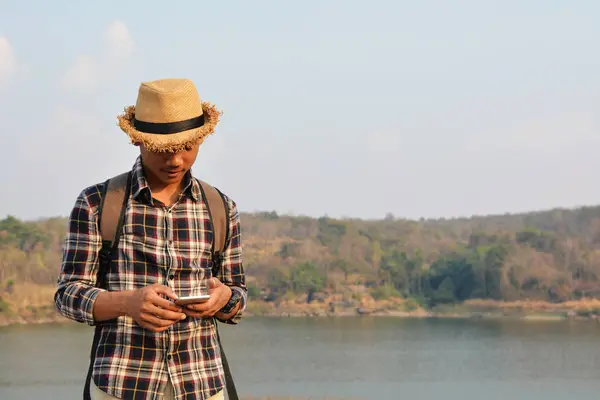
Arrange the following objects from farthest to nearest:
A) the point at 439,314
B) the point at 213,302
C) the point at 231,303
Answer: the point at 439,314 → the point at 231,303 → the point at 213,302

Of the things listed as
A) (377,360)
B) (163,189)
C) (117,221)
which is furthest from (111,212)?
(377,360)

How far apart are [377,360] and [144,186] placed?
1314 inches

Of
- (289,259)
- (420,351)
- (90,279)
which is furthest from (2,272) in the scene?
(90,279)

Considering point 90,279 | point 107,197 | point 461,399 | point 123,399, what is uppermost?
point 107,197

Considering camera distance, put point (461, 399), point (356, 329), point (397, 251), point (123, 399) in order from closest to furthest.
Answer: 1. point (123, 399)
2. point (461, 399)
3. point (356, 329)
4. point (397, 251)

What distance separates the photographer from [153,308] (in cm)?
218

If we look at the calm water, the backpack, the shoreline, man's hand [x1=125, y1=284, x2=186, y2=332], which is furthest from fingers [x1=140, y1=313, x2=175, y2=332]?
the shoreline

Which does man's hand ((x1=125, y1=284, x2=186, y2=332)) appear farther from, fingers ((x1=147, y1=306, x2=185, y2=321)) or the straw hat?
the straw hat

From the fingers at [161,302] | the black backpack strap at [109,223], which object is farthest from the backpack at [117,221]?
the fingers at [161,302]

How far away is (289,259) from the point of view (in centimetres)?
5616

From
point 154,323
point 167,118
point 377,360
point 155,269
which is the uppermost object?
point 167,118

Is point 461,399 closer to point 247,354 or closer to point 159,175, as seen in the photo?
point 247,354

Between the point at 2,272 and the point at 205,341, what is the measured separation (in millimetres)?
49251

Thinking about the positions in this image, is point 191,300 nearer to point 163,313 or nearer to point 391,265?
point 163,313
